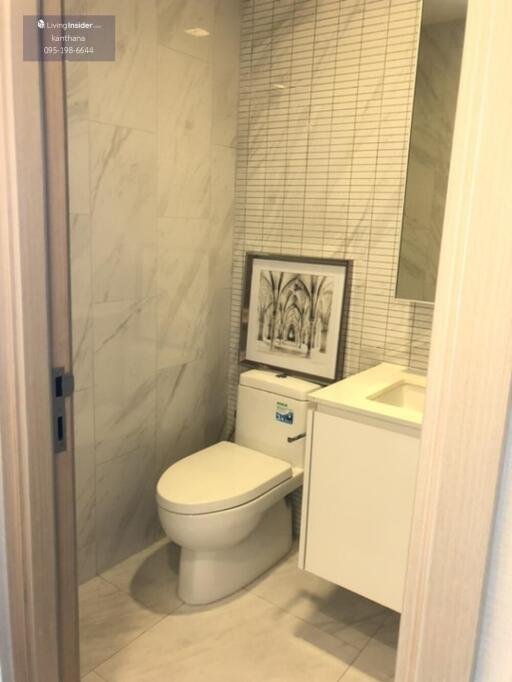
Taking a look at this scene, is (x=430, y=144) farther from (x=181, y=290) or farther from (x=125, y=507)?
(x=125, y=507)

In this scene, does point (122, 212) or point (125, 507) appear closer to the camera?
point (122, 212)

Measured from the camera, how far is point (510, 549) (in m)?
0.65

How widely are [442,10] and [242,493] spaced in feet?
5.61

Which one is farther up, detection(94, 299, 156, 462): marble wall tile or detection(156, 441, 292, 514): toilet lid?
detection(94, 299, 156, 462): marble wall tile

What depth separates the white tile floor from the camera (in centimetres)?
177

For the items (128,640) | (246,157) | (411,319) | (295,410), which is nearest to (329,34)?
(246,157)

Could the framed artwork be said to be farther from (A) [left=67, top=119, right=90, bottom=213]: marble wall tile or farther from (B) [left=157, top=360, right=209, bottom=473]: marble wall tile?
(A) [left=67, top=119, right=90, bottom=213]: marble wall tile

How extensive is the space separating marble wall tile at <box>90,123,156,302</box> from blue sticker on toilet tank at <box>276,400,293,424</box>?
0.69 m

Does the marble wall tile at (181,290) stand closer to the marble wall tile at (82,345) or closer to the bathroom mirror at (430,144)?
the marble wall tile at (82,345)

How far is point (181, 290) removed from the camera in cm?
236

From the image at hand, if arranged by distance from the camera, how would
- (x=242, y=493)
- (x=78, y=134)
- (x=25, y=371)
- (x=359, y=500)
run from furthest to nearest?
(x=242, y=493) → (x=78, y=134) → (x=359, y=500) → (x=25, y=371)

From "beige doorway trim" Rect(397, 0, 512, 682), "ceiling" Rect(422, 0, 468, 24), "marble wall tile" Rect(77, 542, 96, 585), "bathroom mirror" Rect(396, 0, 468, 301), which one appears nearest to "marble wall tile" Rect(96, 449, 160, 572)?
"marble wall tile" Rect(77, 542, 96, 585)

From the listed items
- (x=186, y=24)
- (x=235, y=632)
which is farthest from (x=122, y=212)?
(x=235, y=632)

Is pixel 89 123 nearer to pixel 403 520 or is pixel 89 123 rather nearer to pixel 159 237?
pixel 159 237
